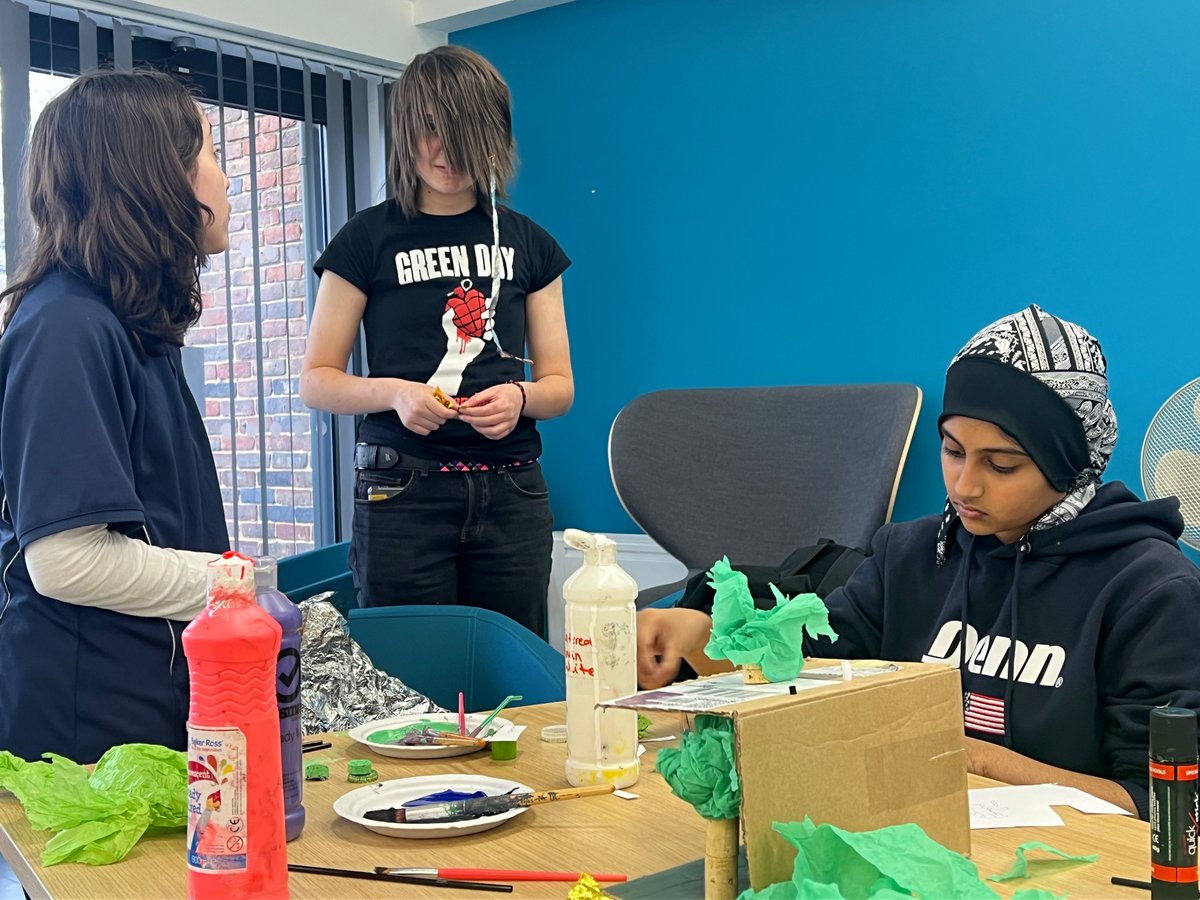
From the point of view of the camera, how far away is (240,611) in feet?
2.86

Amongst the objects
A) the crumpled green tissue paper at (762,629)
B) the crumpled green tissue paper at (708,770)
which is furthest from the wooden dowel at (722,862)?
the crumpled green tissue paper at (762,629)

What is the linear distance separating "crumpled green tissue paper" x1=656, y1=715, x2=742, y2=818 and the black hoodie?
57 cm

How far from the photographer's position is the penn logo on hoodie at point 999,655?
1.48m

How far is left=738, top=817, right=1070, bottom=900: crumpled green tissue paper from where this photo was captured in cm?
79

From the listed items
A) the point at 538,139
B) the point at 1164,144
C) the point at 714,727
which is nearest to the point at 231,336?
the point at 538,139

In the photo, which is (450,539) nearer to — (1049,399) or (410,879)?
(1049,399)

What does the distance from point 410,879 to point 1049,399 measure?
1.01 metres

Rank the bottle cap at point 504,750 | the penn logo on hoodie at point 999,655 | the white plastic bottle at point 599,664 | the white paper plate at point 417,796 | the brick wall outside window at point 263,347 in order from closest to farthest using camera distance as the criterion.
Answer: the white paper plate at point 417,796 < the white plastic bottle at point 599,664 < the bottle cap at point 504,750 < the penn logo on hoodie at point 999,655 < the brick wall outside window at point 263,347

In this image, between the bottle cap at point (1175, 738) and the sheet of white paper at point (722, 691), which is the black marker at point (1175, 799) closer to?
the bottle cap at point (1175, 738)

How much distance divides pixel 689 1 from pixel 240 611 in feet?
10.5

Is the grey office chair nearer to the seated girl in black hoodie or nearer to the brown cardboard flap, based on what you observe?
the seated girl in black hoodie

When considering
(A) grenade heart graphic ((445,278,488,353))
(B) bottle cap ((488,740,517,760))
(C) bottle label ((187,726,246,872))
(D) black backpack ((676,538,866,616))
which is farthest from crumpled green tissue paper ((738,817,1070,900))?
(A) grenade heart graphic ((445,278,488,353))

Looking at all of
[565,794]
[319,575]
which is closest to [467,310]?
[319,575]

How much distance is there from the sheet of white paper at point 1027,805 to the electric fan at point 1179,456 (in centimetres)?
136
